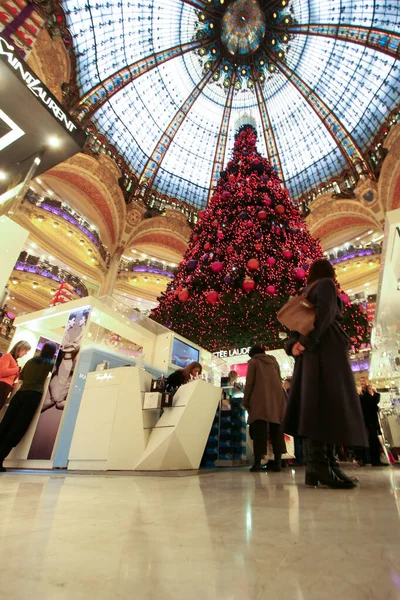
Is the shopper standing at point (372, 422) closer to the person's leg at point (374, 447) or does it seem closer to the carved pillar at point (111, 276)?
the person's leg at point (374, 447)

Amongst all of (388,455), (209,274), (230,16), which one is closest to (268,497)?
(388,455)

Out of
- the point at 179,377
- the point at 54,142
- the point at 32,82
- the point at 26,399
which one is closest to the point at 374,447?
the point at 179,377

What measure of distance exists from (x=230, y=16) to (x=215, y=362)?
2013cm

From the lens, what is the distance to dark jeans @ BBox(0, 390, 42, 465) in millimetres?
3773

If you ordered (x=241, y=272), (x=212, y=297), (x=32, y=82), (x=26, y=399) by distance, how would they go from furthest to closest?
(x=241, y=272) → (x=212, y=297) → (x=26, y=399) → (x=32, y=82)

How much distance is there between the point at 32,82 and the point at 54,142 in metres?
0.63

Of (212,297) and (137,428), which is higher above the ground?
(212,297)

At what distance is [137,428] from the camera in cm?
352

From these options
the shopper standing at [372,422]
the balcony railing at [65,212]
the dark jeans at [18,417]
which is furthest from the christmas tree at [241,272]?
the balcony railing at [65,212]

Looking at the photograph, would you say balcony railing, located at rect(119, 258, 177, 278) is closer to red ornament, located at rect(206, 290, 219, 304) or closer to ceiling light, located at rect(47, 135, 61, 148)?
red ornament, located at rect(206, 290, 219, 304)

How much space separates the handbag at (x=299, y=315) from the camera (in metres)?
2.06

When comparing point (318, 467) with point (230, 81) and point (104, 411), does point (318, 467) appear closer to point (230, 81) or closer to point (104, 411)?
point (104, 411)

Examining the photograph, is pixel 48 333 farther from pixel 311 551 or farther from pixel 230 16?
pixel 230 16

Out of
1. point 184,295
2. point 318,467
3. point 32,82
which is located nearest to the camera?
point 318,467
